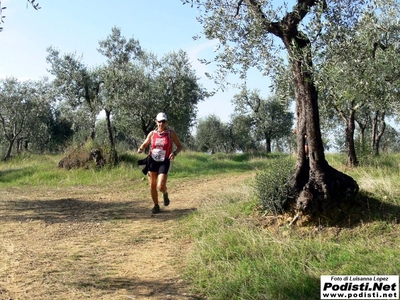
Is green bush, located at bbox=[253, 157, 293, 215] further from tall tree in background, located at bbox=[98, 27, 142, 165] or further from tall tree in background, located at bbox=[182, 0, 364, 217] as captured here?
tall tree in background, located at bbox=[98, 27, 142, 165]

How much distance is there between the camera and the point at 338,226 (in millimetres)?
5262

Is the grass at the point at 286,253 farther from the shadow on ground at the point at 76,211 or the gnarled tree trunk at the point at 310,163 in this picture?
the shadow on ground at the point at 76,211

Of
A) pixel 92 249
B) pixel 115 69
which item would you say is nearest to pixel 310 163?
pixel 92 249

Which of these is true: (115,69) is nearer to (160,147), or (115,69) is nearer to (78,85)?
(78,85)

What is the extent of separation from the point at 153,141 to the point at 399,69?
458cm

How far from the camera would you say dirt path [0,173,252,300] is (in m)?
4.10

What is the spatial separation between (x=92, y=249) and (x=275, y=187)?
286 centimetres

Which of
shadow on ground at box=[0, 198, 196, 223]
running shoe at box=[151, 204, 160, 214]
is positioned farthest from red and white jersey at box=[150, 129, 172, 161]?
shadow on ground at box=[0, 198, 196, 223]

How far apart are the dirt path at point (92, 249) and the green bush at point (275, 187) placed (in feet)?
4.45

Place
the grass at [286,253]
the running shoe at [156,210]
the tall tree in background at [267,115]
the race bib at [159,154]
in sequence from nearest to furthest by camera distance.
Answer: the grass at [286,253], the race bib at [159,154], the running shoe at [156,210], the tall tree in background at [267,115]

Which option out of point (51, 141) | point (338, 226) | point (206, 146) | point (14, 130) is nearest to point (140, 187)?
point (338, 226)

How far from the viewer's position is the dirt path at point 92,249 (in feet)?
13.5

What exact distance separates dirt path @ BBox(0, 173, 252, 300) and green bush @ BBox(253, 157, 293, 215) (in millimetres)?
1356

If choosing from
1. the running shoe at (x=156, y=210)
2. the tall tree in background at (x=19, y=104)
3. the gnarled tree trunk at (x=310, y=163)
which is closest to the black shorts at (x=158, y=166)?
the running shoe at (x=156, y=210)
